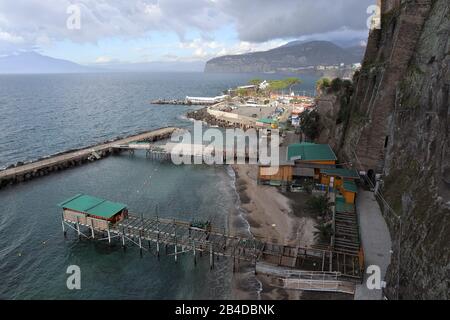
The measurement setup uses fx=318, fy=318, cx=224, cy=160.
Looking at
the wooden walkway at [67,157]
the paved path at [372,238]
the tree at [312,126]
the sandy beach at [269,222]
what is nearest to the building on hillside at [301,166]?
the sandy beach at [269,222]

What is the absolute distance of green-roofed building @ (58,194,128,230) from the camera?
115 ft

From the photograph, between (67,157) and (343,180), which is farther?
(67,157)

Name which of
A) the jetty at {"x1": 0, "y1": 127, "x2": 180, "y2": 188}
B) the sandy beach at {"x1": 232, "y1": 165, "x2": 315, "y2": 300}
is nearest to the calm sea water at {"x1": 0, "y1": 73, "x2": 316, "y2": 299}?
the sandy beach at {"x1": 232, "y1": 165, "x2": 315, "y2": 300}

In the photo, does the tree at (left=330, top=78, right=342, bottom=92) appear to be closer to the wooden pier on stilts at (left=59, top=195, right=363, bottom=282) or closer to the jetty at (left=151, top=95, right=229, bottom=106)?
the wooden pier on stilts at (left=59, top=195, right=363, bottom=282)

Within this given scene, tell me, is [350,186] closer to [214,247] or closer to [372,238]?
[372,238]

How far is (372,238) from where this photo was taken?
3162cm

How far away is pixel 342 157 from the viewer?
163 feet

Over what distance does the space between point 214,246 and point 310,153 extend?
77.7ft

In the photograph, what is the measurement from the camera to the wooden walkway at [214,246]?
29391 mm

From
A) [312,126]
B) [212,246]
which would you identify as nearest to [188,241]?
[212,246]

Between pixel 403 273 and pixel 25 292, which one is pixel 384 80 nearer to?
pixel 403 273

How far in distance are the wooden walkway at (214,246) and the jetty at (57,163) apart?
23.4m

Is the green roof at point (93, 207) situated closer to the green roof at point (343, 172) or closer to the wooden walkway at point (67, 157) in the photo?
the wooden walkway at point (67, 157)

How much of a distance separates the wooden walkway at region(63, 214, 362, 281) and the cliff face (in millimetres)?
5651
